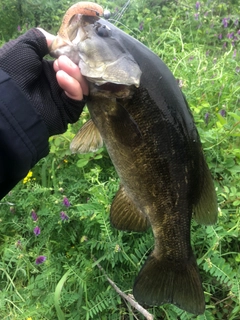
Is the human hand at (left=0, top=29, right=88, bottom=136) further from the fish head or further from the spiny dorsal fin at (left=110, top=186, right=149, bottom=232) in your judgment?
the spiny dorsal fin at (left=110, top=186, right=149, bottom=232)

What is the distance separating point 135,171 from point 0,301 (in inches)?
42.5

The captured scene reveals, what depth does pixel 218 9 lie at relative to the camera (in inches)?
196

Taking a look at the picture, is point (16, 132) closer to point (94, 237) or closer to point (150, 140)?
point (150, 140)

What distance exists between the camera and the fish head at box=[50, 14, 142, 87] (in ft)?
4.60

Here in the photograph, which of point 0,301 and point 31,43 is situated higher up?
point 31,43

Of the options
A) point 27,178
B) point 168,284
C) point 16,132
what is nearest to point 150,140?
point 16,132

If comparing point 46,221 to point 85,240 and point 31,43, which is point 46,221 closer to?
point 85,240

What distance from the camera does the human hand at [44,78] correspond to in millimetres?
1477

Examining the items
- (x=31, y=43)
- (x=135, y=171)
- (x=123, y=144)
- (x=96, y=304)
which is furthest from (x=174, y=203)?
(x=31, y=43)

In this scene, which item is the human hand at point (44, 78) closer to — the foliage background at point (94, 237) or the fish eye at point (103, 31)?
the fish eye at point (103, 31)

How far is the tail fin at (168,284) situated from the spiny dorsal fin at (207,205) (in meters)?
0.20

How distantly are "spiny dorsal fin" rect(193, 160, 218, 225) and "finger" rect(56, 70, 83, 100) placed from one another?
65 cm

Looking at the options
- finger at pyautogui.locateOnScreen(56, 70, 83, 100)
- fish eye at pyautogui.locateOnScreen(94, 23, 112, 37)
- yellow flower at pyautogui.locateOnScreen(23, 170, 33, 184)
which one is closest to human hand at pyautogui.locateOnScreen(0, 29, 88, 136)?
finger at pyautogui.locateOnScreen(56, 70, 83, 100)

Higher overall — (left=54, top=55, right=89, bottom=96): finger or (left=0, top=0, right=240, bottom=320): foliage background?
(left=54, top=55, right=89, bottom=96): finger
